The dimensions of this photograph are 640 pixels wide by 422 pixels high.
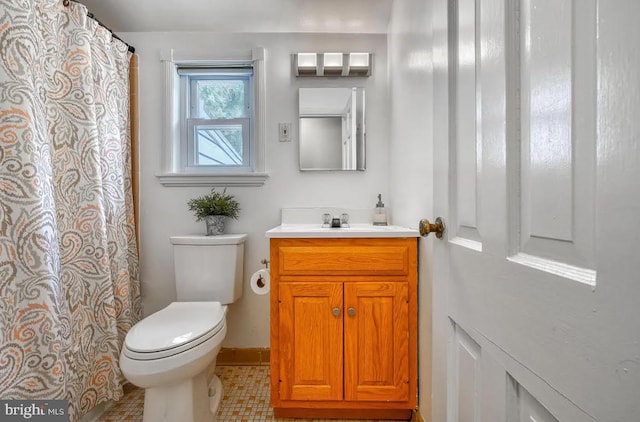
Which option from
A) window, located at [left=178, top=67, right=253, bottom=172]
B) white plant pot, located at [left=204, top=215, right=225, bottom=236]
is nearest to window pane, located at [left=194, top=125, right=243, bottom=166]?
window, located at [left=178, top=67, right=253, bottom=172]

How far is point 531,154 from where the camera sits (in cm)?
42

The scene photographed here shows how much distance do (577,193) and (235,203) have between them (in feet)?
5.68

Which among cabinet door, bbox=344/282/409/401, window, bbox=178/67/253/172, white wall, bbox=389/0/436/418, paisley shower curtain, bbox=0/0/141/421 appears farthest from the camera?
window, bbox=178/67/253/172

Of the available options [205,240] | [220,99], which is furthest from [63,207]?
[220,99]

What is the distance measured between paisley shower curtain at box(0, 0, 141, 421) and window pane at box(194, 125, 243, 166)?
41 centimetres

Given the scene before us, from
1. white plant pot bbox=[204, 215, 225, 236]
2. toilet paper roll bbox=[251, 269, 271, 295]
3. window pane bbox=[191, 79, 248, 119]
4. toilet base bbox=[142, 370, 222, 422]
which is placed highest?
window pane bbox=[191, 79, 248, 119]

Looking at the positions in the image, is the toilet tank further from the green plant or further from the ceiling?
the ceiling

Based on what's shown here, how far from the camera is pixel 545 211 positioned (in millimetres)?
393

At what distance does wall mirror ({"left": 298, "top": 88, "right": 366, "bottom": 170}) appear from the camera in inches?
74.8

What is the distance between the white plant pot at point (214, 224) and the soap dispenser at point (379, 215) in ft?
2.98

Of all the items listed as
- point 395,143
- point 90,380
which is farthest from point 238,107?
point 90,380

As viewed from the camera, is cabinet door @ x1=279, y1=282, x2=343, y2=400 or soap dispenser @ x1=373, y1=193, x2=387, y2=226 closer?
cabinet door @ x1=279, y1=282, x2=343, y2=400

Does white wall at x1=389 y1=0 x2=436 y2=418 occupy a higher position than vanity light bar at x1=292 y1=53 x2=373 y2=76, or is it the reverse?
vanity light bar at x1=292 y1=53 x2=373 y2=76

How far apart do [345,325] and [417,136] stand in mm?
860
